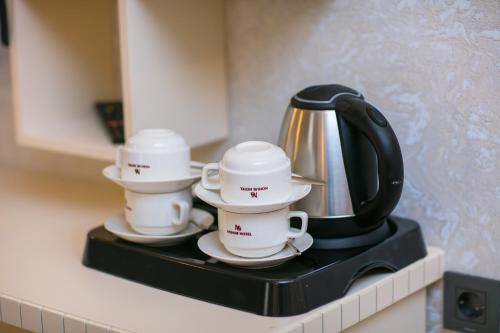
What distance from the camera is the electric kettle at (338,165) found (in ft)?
3.38

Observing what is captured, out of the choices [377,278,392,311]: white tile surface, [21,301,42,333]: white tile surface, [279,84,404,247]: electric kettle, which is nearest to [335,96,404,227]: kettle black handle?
[279,84,404,247]: electric kettle

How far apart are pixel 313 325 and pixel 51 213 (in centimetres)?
69

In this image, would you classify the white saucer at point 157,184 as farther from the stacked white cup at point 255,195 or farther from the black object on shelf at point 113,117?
the black object on shelf at point 113,117

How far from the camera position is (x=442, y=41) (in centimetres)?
113

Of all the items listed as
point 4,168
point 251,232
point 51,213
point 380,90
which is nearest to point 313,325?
point 251,232

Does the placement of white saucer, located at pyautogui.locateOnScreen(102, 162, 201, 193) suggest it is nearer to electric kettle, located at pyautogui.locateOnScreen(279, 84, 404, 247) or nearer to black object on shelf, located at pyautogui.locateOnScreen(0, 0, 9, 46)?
electric kettle, located at pyautogui.locateOnScreen(279, 84, 404, 247)

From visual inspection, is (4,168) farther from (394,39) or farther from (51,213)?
(394,39)

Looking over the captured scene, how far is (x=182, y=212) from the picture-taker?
3.58 feet

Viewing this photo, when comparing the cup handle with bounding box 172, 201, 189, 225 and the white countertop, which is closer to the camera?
the white countertop

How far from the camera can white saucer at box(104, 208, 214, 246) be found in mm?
1104

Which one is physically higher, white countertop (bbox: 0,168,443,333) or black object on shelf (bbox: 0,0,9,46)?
black object on shelf (bbox: 0,0,9,46)

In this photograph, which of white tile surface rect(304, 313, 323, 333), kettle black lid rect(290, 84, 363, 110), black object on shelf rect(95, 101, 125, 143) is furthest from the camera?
black object on shelf rect(95, 101, 125, 143)

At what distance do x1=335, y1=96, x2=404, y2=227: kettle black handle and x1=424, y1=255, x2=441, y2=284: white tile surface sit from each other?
17cm

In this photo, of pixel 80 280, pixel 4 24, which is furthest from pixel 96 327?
pixel 4 24
